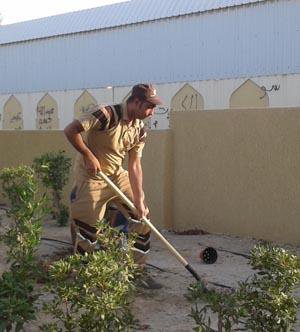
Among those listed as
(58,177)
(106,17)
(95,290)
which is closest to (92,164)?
(95,290)

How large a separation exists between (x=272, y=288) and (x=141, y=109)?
1977 millimetres

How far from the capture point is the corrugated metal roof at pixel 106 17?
1738cm

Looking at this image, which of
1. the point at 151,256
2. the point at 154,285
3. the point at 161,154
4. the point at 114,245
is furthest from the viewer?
the point at 161,154

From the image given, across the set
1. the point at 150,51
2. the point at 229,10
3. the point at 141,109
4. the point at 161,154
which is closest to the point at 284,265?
the point at 141,109

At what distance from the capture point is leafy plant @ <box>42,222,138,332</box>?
3301mm

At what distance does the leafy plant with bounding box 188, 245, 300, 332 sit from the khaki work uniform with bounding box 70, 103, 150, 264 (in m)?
1.79

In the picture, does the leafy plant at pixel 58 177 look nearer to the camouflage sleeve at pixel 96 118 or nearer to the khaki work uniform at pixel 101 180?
the khaki work uniform at pixel 101 180

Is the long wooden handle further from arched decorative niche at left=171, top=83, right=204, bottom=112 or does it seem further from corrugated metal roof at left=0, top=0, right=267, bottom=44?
corrugated metal roof at left=0, top=0, right=267, bottom=44

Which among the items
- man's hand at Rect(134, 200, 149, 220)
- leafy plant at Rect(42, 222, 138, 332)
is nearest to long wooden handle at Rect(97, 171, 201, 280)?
man's hand at Rect(134, 200, 149, 220)

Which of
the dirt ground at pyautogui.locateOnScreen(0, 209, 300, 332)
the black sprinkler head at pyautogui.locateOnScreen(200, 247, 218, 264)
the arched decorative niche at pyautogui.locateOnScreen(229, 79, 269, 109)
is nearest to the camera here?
the dirt ground at pyautogui.locateOnScreen(0, 209, 300, 332)

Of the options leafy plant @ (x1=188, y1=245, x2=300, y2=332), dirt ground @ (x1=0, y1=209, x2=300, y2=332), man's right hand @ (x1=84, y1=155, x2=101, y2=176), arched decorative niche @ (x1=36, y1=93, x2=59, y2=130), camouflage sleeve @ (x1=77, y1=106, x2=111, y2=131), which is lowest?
dirt ground @ (x1=0, y1=209, x2=300, y2=332)

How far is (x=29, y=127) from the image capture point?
2064 cm

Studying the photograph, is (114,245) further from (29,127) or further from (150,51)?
(29,127)

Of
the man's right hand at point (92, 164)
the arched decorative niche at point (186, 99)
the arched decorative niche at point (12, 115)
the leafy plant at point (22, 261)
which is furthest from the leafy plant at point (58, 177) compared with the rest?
the arched decorative niche at point (12, 115)
